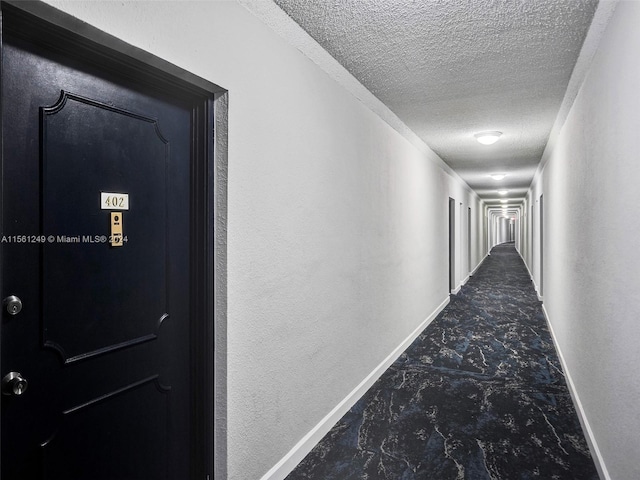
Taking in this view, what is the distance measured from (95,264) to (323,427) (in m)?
1.86

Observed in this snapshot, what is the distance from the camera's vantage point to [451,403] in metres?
3.06

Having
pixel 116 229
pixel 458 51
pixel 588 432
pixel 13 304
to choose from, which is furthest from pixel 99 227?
pixel 588 432

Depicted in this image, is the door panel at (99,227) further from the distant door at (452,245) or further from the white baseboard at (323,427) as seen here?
the distant door at (452,245)

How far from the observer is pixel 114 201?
56.4 inches

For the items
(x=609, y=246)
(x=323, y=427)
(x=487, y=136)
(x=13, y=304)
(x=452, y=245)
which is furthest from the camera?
(x=452, y=245)

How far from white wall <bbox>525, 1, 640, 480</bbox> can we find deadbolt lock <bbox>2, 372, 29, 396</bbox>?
221cm

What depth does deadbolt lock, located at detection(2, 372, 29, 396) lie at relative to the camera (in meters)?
1.14

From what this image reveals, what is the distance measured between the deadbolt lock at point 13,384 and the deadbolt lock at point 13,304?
18 centimetres

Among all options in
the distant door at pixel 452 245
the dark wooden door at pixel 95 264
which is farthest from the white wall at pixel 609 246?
the distant door at pixel 452 245

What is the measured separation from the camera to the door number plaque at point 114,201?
1.40m

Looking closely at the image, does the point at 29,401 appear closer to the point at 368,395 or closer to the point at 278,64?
the point at 278,64

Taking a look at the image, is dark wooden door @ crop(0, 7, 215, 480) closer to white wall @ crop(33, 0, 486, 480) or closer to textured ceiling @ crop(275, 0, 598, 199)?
white wall @ crop(33, 0, 486, 480)

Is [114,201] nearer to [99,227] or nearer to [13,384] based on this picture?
[99,227]

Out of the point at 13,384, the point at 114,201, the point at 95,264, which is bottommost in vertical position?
the point at 13,384
